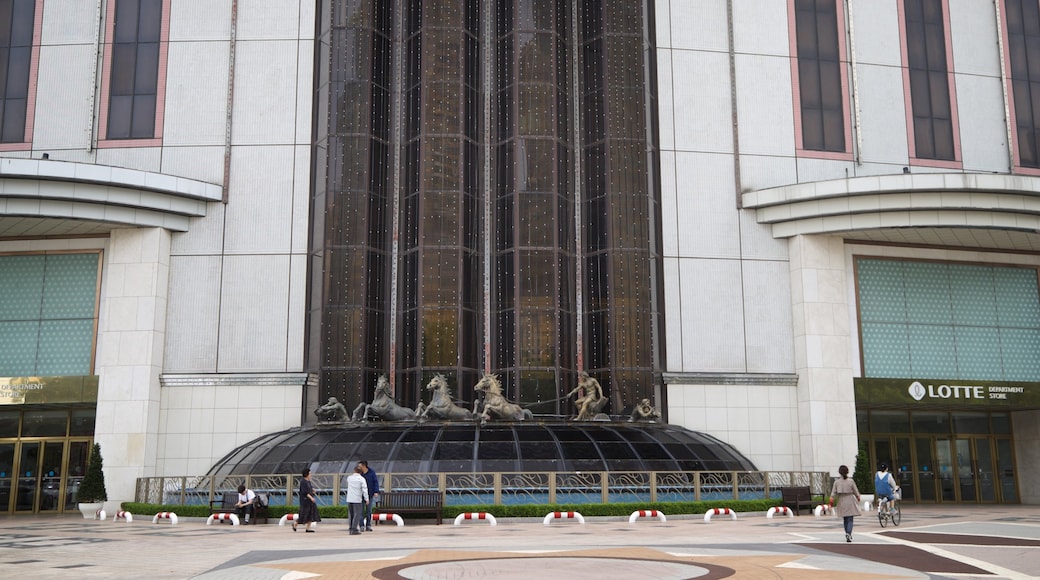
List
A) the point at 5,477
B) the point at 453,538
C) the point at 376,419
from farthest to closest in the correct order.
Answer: the point at 5,477 → the point at 376,419 → the point at 453,538

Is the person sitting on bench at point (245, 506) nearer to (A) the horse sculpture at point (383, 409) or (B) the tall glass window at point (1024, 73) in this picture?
(A) the horse sculpture at point (383, 409)

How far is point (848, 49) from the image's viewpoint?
149ft

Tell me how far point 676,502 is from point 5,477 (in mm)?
28024

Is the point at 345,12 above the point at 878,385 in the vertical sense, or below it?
above

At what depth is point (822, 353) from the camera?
136 ft

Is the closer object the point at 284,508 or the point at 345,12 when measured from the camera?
the point at 284,508

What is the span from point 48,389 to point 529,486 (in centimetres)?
2072

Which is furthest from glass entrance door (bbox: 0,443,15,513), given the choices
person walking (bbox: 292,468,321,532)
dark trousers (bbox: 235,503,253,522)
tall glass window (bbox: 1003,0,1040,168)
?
tall glass window (bbox: 1003,0,1040,168)

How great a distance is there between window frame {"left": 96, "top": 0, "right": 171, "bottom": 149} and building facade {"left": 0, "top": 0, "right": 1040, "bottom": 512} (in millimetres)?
107

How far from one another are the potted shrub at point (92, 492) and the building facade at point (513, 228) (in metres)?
0.93

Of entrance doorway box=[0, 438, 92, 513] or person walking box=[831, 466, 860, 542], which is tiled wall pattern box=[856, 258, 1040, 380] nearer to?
person walking box=[831, 466, 860, 542]

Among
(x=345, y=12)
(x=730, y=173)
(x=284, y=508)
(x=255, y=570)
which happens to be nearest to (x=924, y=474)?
(x=730, y=173)

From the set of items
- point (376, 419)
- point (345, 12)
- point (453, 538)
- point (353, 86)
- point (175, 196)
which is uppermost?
point (345, 12)

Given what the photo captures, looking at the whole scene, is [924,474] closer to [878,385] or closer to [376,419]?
[878,385]
